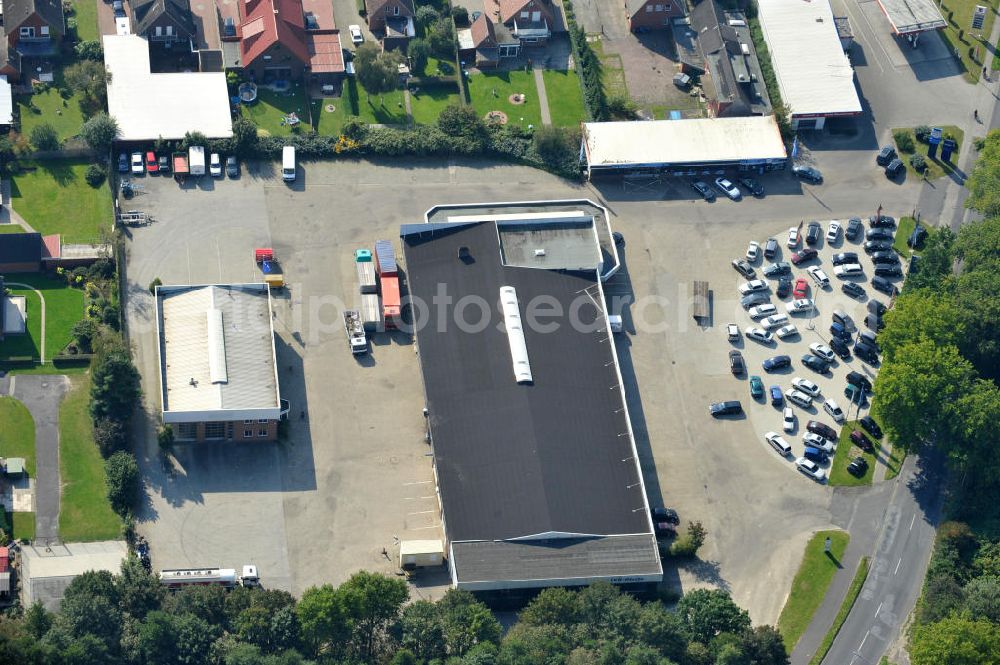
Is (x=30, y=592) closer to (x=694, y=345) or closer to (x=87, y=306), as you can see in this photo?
(x=87, y=306)

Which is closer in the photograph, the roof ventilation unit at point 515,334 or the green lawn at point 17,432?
the green lawn at point 17,432

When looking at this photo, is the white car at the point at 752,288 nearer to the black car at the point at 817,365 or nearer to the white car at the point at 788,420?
the black car at the point at 817,365

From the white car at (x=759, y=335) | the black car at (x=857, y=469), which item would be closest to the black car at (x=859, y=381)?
the white car at (x=759, y=335)

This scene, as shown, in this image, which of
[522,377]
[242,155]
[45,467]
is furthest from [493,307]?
[45,467]

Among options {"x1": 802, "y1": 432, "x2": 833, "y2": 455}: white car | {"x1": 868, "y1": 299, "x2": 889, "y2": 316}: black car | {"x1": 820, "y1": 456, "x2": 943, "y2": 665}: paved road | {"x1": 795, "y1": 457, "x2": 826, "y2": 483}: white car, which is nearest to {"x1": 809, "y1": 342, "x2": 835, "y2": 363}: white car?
{"x1": 868, "y1": 299, "x2": 889, "y2": 316}: black car

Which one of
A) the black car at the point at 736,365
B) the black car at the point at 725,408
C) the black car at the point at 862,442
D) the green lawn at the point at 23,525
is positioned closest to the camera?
the green lawn at the point at 23,525
